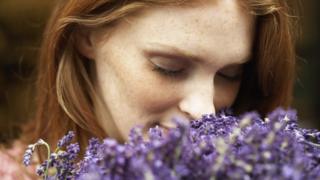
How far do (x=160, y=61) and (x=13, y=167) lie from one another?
22.0 inches

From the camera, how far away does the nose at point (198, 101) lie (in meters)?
1.13

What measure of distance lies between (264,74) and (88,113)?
0.42 meters

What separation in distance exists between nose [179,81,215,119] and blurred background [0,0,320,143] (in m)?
0.87

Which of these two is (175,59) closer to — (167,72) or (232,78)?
(167,72)

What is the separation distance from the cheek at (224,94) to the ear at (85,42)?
303 mm

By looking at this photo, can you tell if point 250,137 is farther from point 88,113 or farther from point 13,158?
point 13,158

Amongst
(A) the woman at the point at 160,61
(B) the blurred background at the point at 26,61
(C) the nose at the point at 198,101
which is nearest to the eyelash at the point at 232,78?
(A) the woman at the point at 160,61

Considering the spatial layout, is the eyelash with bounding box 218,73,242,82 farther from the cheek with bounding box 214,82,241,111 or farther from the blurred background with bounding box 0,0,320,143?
the blurred background with bounding box 0,0,320,143

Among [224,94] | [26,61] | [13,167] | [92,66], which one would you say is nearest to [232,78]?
[224,94]

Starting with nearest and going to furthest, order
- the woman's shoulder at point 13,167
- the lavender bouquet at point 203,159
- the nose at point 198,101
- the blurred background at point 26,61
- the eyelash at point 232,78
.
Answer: the lavender bouquet at point 203,159, the nose at point 198,101, the eyelash at point 232,78, the woman's shoulder at point 13,167, the blurred background at point 26,61

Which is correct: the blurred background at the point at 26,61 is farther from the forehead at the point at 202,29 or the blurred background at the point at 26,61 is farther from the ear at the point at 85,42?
the forehead at the point at 202,29

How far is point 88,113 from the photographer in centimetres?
138

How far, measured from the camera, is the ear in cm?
134

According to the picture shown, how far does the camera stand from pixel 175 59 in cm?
115
